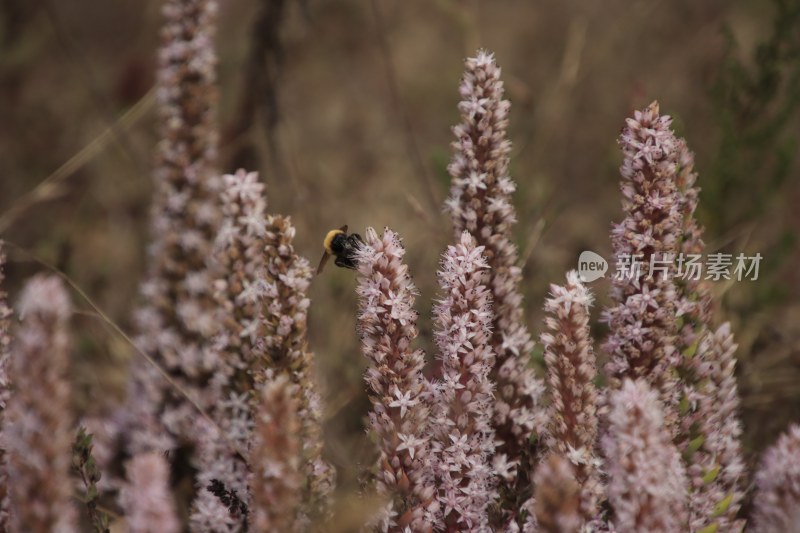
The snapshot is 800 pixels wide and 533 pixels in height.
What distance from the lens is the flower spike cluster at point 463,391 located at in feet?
3.57

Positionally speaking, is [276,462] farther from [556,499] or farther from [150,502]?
[556,499]

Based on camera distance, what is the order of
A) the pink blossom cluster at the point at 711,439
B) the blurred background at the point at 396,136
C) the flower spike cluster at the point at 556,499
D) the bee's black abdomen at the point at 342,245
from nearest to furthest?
the flower spike cluster at the point at 556,499, the pink blossom cluster at the point at 711,439, the bee's black abdomen at the point at 342,245, the blurred background at the point at 396,136

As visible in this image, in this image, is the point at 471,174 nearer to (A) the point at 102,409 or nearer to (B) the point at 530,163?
(A) the point at 102,409

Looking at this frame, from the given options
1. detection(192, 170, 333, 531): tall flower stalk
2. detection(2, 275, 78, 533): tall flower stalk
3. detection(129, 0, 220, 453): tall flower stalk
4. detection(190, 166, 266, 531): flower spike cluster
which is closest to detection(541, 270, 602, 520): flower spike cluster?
detection(192, 170, 333, 531): tall flower stalk

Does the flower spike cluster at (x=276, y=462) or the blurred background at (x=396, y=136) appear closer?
the flower spike cluster at (x=276, y=462)

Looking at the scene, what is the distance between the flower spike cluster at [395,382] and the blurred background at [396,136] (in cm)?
25

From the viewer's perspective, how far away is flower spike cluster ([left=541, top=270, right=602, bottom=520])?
3.53 feet

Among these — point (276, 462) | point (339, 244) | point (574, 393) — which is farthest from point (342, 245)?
point (276, 462)

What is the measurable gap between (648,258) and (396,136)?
3.15 m

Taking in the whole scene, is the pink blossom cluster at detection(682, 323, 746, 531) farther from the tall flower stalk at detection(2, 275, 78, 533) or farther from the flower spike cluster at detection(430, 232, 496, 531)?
the tall flower stalk at detection(2, 275, 78, 533)

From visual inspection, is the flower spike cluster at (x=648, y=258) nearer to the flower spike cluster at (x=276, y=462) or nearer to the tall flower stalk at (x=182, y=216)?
the flower spike cluster at (x=276, y=462)

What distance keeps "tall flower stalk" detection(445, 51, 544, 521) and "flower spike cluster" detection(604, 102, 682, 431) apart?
0.15 metres

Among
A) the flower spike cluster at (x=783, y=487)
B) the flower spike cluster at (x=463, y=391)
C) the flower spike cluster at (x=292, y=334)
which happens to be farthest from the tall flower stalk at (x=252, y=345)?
the flower spike cluster at (x=783, y=487)

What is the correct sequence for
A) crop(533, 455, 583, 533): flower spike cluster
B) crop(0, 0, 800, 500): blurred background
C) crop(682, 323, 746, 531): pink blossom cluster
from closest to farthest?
1. crop(533, 455, 583, 533): flower spike cluster
2. crop(682, 323, 746, 531): pink blossom cluster
3. crop(0, 0, 800, 500): blurred background
